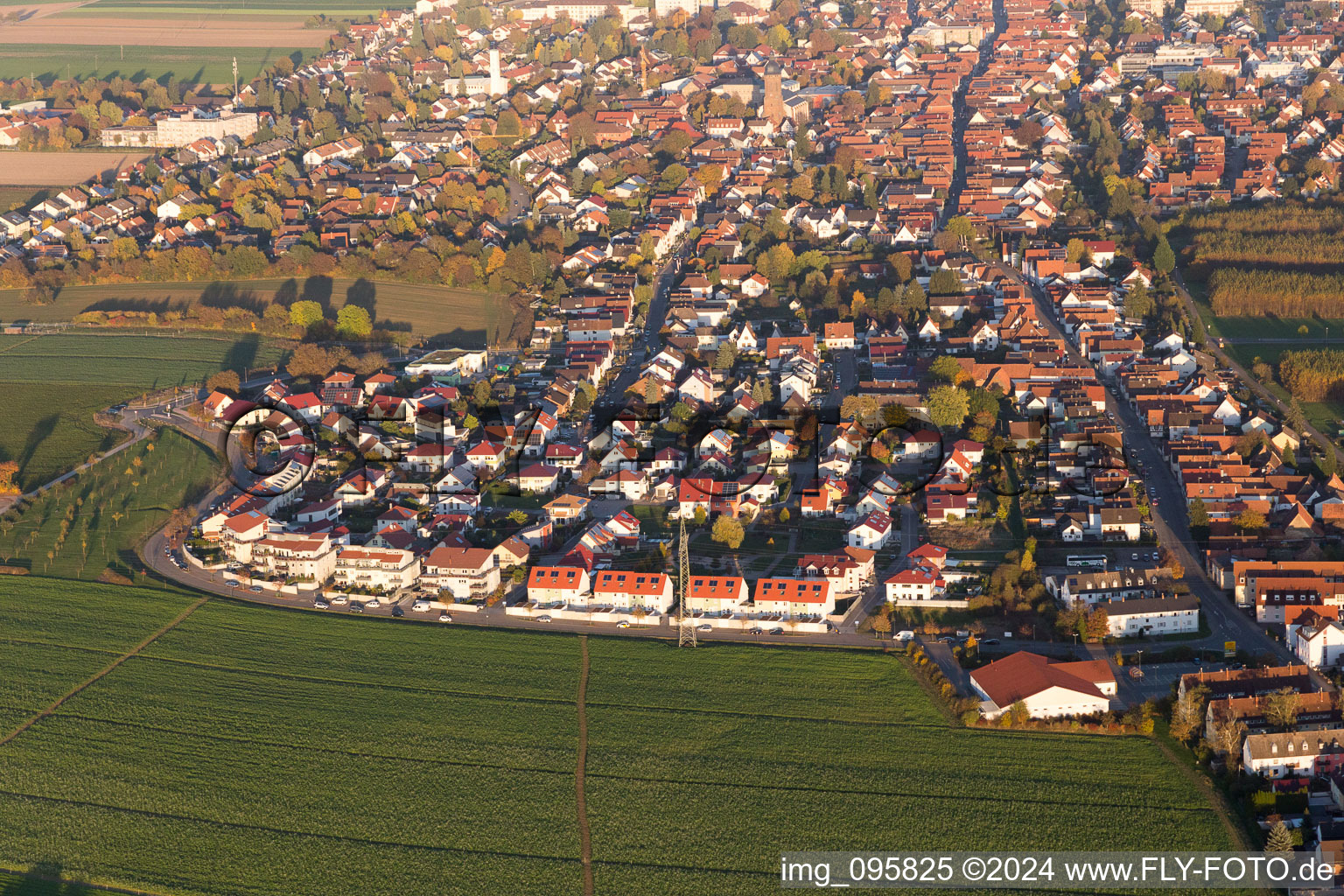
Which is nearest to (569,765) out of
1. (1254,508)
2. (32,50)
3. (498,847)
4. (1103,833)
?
(498,847)

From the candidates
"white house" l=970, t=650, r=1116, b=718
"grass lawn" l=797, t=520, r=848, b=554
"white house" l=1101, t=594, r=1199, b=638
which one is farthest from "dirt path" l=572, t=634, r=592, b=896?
"white house" l=1101, t=594, r=1199, b=638

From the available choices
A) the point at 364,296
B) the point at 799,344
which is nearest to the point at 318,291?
the point at 364,296

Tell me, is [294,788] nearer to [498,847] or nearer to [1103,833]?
[498,847]

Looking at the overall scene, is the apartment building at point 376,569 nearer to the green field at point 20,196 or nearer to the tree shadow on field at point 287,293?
the tree shadow on field at point 287,293

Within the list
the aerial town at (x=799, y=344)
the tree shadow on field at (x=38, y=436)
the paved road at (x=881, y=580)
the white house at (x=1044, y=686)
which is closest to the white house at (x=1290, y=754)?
the aerial town at (x=799, y=344)

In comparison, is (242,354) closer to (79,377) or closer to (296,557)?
(79,377)

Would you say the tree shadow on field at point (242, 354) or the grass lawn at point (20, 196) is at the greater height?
the grass lawn at point (20, 196)
